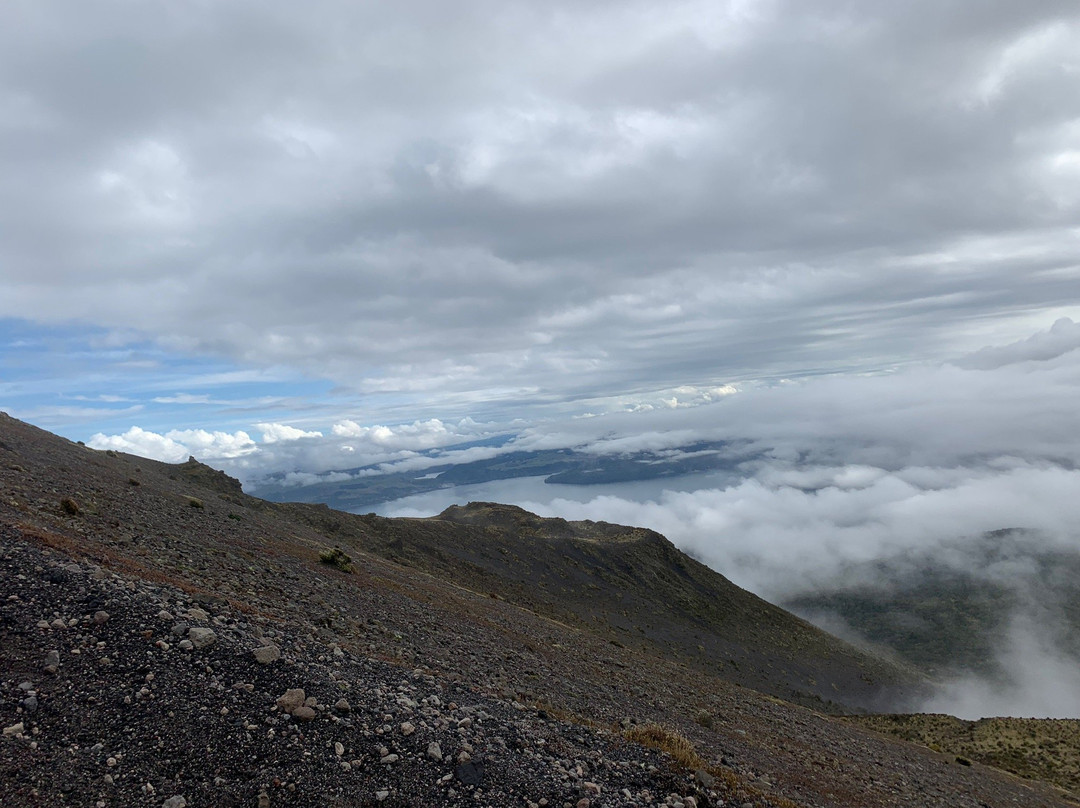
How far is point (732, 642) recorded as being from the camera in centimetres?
9244

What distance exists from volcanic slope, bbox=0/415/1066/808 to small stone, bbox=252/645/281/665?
46 mm

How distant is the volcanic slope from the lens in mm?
7363

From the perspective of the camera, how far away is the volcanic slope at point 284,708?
24.2 feet

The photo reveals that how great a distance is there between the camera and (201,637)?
32.6ft

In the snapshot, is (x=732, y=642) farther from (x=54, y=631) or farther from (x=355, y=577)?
(x=54, y=631)

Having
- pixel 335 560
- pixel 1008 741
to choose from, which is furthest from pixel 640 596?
pixel 335 560

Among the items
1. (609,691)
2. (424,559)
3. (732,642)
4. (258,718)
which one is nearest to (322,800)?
(258,718)

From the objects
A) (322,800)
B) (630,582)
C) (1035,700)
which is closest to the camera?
(322,800)

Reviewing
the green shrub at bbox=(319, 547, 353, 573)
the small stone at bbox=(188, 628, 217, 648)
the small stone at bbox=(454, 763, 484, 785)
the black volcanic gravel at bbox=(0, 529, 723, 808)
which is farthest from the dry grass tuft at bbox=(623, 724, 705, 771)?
the green shrub at bbox=(319, 547, 353, 573)

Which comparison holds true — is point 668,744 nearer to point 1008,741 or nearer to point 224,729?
point 224,729

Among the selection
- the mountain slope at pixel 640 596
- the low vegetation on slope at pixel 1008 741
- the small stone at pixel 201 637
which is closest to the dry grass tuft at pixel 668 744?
the small stone at pixel 201 637

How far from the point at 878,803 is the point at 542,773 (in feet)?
50.2

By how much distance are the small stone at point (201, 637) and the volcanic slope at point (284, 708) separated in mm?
44

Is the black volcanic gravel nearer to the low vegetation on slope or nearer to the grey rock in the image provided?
the grey rock
